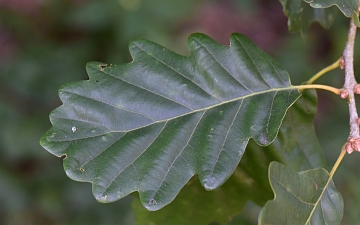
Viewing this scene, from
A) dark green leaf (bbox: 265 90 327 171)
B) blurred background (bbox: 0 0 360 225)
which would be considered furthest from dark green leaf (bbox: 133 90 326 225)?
blurred background (bbox: 0 0 360 225)

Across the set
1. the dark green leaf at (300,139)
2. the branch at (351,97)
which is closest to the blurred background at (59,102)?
the dark green leaf at (300,139)

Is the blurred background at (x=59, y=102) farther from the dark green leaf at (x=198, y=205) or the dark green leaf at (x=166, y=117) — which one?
the dark green leaf at (x=166, y=117)

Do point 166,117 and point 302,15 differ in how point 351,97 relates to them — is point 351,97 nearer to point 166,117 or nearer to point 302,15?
point 302,15

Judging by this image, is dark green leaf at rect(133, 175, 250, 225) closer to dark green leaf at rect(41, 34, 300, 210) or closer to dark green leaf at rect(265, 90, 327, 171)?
dark green leaf at rect(265, 90, 327, 171)

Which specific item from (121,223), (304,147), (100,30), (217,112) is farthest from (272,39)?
(217,112)

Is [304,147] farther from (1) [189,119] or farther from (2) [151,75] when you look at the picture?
(2) [151,75]

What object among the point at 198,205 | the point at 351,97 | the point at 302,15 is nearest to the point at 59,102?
the point at 198,205
